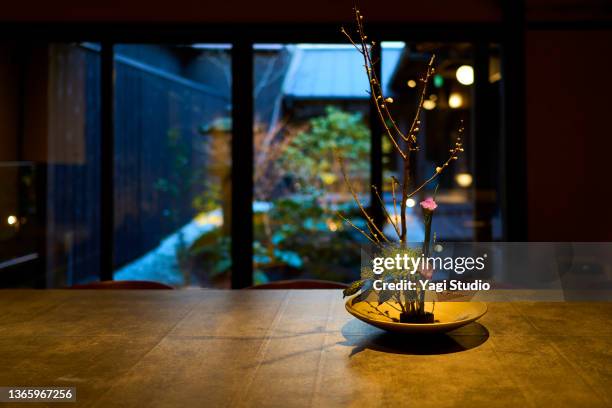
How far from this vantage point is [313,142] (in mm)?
4223

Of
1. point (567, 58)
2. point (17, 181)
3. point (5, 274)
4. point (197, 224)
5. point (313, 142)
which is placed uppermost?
point (567, 58)

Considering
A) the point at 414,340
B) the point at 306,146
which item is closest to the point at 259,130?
the point at 306,146

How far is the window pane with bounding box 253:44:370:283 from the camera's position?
4.16 meters

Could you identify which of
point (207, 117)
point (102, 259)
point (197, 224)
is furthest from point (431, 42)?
point (102, 259)

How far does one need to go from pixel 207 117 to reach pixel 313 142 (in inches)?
31.2

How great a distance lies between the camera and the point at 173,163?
4.26 m

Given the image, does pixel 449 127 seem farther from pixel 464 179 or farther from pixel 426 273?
pixel 426 273

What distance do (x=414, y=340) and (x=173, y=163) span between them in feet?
9.78

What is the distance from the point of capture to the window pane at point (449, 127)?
4.20 m

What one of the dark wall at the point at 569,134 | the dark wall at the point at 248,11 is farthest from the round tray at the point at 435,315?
the dark wall at the point at 248,11

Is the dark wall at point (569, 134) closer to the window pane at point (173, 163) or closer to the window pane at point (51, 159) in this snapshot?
the window pane at point (173, 163)

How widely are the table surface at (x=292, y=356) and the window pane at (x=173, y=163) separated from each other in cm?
212

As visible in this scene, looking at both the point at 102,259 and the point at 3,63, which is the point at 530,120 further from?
the point at 3,63

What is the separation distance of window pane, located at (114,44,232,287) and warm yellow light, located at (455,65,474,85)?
67.9 inches
